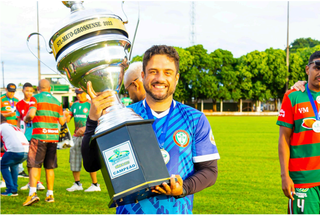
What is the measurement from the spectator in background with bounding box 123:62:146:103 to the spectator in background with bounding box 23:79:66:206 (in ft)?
10.8

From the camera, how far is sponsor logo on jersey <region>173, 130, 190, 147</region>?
6.63ft

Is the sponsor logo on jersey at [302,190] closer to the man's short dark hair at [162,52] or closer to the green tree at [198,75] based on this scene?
the man's short dark hair at [162,52]

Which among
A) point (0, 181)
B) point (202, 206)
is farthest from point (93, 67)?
point (0, 181)

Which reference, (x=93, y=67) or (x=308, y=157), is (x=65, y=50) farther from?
(x=308, y=157)

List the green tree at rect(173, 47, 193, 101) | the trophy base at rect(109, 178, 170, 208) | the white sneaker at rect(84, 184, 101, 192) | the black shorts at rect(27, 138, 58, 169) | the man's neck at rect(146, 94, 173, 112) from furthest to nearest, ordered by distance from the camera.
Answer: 1. the green tree at rect(173, 47, 193, 101)
2. the white sneaker at rect(84, 184, 101, 192)
3. the black shorts at rect(27, 138, 58, 169)
4. the man's neck at rect(146, 94, 173, 112)
5. the trophy base at rect(109, 178, 170, 208)

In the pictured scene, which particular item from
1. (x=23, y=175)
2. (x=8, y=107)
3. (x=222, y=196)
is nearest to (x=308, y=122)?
(x=222, y=196)

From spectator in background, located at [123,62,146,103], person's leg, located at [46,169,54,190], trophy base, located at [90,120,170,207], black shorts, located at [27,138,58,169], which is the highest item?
spectator in background, located at [123,62,146,103]

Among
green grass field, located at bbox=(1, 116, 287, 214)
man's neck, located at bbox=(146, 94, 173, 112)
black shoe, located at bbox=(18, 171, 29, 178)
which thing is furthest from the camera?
black shoe, located at bbox=(18, 171, 29, 178)

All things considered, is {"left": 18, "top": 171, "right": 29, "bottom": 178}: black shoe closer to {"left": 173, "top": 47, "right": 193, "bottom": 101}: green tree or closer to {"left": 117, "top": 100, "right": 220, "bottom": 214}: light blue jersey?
{"left": 117, "top": 100, "right": 220, "bottom": 214}: light blue jersey

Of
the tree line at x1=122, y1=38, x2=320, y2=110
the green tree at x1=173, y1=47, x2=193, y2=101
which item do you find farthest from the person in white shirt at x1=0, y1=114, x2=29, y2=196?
the green tree at x1=173, y1=47, x2=193, y2=101

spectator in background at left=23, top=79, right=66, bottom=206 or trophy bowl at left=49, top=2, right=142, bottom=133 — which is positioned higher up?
trophy bowl at left=49, top=2, right=142, bottom=133

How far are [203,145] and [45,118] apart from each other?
4.65m

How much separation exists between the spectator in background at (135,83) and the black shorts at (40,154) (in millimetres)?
3377

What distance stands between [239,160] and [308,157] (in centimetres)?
678
